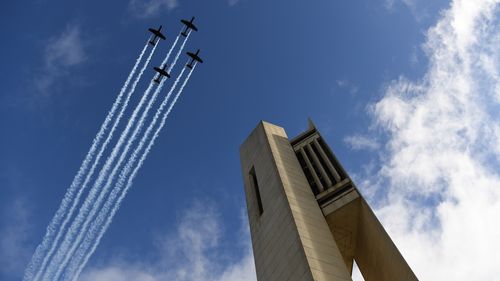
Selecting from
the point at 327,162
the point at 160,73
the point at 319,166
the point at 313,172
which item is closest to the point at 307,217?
the point at 313,172

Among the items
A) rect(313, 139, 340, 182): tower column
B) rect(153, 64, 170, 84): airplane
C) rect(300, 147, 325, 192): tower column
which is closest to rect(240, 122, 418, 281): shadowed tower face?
rect(313, 139, 340, 182): tower column

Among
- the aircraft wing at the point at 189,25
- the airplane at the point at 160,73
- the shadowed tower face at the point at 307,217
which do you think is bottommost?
the shadowed tower face at the point at 307,217

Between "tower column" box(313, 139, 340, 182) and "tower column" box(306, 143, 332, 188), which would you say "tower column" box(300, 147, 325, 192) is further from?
"tower column" box(313, 139, 340, 182)

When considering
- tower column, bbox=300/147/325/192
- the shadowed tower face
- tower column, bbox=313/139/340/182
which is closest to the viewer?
the shadowed tower face

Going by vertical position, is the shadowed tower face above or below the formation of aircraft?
below

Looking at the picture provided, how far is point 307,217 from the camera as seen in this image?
33.5 m

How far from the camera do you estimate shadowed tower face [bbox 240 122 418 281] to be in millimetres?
29469

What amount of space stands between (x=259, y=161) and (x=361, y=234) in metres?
13.0

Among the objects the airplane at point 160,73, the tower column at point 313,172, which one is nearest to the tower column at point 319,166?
the tower column at point 313,172

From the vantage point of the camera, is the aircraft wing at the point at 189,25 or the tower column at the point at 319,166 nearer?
the tower column at the point at 319,166

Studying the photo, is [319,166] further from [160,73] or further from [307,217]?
[160,73]

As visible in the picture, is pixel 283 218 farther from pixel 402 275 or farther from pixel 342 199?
pixel 402 275

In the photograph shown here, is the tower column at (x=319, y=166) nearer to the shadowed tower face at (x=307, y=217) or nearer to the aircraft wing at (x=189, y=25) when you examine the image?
the shadowed tower face at (x=307, y=217)

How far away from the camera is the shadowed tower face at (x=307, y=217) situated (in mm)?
29469
